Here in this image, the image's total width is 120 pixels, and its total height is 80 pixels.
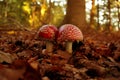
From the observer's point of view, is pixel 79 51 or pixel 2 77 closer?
pixel 2 77

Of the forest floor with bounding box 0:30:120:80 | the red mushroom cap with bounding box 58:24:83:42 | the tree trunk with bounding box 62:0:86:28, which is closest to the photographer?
the forest floor with bounding box 0:30:120:80

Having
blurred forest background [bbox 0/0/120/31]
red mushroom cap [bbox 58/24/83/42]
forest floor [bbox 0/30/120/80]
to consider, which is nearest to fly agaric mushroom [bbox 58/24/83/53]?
red mushroom cap [bbox 58/24/83/42]

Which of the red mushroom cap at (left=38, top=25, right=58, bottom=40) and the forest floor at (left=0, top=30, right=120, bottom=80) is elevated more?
the red mushroom cap at (left=38, top=25, right=58, bottom=40)

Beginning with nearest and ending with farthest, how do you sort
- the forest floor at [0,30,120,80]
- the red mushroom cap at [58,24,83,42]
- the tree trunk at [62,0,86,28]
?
the forest floor at [0,30,120,80], the red mushroom cap at [58,24,83,42], the tree trunk at [62,0,86,28]

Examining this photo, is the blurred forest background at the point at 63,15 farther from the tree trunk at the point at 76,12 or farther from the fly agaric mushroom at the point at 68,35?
the fly agaric mushroom at the point at 68,35

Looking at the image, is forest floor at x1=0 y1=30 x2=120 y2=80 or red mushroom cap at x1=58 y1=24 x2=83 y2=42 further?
red mushroom cap at x1=58 y1=24 x2=83 y2=42

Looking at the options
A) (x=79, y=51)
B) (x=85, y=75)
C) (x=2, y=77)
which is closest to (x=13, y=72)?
(x=2, y=77)

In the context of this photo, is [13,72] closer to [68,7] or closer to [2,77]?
[2,77]

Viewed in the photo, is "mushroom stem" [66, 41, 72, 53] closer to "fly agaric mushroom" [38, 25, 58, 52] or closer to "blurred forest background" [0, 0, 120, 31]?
"fly agaric mushroom" [38, 25, 58, 52]

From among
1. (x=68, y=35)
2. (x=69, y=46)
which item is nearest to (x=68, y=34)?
(x=68, y=35)

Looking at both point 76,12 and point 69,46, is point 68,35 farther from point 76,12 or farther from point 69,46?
point 76,12
